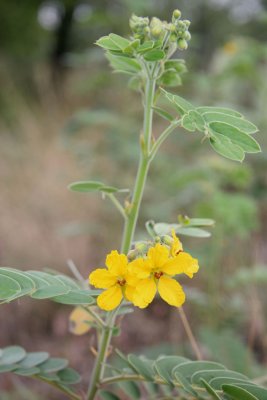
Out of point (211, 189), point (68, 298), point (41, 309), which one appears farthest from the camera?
point (41, 309)

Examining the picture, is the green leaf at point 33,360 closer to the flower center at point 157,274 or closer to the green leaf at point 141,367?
the green leaf at point 141,367

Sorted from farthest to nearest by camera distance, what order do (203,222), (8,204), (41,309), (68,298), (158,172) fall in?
(8,204), (158,172), (41,309), (203,222), (68,298)

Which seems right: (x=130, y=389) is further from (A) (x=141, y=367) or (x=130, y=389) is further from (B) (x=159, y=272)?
(B) (x=159, y=272)

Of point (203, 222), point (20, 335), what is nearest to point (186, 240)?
point (20, 335)

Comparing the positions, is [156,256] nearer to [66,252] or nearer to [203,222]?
[203,222]

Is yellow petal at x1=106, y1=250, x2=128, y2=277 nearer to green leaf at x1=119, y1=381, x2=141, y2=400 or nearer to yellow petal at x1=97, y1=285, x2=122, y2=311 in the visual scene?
yellow petal at x1=97, y1=285, x2=122, y2=311

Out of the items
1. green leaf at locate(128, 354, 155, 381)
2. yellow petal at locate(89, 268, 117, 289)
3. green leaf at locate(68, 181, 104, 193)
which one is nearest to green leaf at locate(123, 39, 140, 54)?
green leaf at locate(68, 181, 104, 193)

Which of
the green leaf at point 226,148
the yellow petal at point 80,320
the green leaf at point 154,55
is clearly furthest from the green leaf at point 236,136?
the yellow petal at point 80,320
